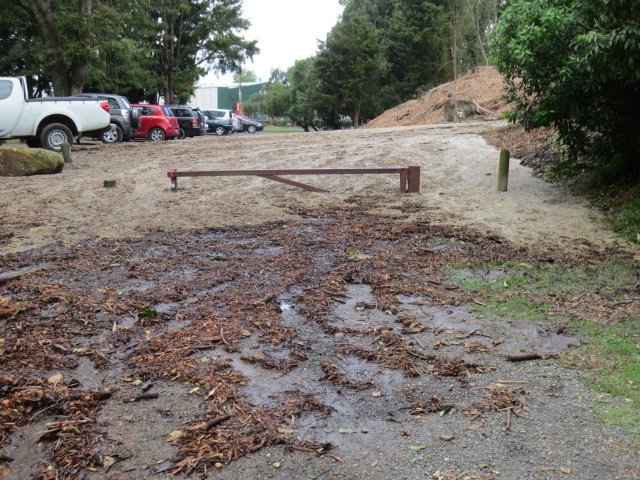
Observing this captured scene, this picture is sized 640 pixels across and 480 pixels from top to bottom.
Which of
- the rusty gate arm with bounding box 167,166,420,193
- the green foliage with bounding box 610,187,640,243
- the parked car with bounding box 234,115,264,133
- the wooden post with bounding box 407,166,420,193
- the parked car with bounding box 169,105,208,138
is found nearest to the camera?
the green foliage with bounding box 610,187,640,243

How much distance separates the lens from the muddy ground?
3186mm

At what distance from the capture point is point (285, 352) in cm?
445

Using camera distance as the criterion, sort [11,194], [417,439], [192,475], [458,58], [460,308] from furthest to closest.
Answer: [458,58], [11,194], [460,308], [417,439], [192,475]

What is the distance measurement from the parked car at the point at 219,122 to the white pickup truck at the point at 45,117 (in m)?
19.4

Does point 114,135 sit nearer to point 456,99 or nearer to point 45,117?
point 45,117

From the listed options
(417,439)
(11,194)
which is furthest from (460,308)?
(11,194)

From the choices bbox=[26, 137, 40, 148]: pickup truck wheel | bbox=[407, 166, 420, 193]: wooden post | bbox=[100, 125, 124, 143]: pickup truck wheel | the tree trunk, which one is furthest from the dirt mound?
bbox=[26, 137, 40, 148]: pickup truck wheel

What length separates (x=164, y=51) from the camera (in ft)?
128

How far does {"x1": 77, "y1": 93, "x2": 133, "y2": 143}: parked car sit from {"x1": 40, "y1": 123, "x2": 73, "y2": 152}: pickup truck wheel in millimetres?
3973

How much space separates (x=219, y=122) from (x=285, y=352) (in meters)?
33.6

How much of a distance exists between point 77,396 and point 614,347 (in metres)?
3.59

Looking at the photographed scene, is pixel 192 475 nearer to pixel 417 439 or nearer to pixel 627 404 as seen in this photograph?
pixel 417 439

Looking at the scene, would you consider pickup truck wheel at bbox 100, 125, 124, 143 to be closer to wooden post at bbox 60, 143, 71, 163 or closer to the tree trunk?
the tree trunk

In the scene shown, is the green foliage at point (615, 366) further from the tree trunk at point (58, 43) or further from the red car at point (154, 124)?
the tree trunk at point (58, 43)
